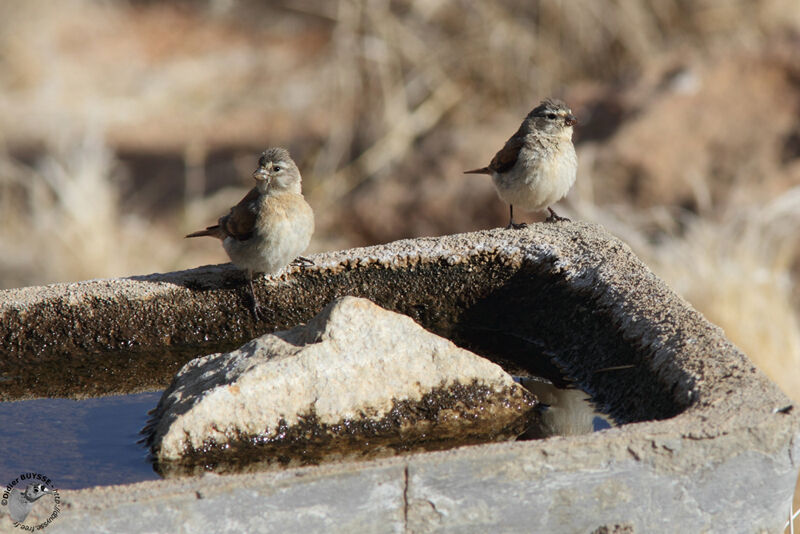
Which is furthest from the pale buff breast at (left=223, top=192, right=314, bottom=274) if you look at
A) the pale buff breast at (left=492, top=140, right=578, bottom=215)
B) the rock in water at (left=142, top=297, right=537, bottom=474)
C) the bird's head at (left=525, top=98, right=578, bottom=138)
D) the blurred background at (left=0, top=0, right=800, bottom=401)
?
the blurred background at (left=0, top=0, right=800, bottom=401)

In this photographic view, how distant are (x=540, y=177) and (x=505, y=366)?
1816 millimetres

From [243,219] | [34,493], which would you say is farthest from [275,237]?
[34,493]

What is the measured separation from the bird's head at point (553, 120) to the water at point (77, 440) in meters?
2.58

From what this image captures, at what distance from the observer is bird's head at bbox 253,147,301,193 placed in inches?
173

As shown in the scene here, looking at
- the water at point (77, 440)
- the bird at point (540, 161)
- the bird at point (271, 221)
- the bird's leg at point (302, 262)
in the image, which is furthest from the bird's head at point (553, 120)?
the water at point (77, 440)

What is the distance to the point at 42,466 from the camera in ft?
9.07

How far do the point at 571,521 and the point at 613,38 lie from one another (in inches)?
325

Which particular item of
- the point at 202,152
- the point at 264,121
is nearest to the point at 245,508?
the point at 202,152

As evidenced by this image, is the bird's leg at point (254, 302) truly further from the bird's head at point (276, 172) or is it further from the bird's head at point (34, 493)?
the bird's head at point (34, 493)

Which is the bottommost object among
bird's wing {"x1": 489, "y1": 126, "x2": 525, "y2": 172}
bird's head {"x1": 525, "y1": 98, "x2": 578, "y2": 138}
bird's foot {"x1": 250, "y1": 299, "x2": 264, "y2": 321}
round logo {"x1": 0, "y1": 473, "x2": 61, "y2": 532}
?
round logo {"x1": 0, "y1": 473, "x2": 61, "y2": 532}

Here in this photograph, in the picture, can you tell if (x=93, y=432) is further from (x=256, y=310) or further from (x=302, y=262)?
(x=302, y=262)

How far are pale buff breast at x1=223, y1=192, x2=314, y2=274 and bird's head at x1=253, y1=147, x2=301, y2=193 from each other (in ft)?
0.13

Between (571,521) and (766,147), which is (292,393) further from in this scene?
(766,147)

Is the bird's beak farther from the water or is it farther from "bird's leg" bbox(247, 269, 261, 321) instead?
the water
